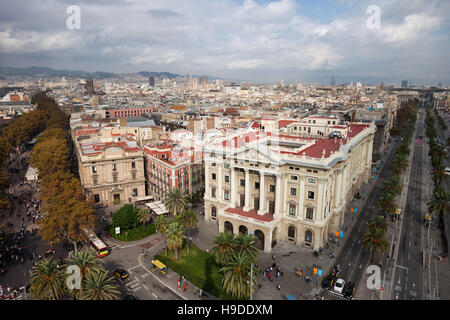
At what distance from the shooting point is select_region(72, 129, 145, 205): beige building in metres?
78.2

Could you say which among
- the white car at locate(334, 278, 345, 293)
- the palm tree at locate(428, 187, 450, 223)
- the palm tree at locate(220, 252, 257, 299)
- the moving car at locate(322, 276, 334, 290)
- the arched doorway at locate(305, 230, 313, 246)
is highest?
the palm tree at locate(428, 187, 450, 223)

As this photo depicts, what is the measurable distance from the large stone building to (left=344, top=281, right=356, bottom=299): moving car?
11.4 m

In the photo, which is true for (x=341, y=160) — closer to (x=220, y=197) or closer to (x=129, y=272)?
(x=220, y=197)

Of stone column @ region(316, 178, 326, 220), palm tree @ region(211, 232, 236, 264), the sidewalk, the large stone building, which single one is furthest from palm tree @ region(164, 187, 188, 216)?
stone column @ region(316, 178, 326, 220)

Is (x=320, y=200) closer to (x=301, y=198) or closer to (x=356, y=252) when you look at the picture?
(x=301, y=198)

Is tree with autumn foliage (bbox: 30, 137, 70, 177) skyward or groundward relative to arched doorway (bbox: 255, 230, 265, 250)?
skyward

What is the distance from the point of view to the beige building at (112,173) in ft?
257

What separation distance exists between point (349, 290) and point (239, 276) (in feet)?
58.5

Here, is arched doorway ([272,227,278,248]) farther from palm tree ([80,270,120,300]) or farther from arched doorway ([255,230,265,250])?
palm tree ([80,270,120,300])

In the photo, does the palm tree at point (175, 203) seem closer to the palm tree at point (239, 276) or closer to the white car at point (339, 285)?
the palm tree at point (239, 276)

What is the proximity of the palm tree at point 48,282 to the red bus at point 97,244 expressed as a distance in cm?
1515
